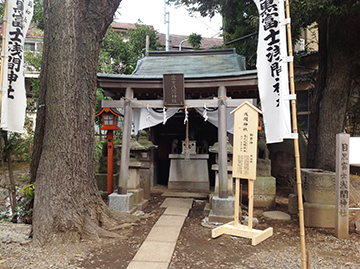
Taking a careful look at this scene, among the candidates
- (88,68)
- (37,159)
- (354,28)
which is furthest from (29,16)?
(354,28)

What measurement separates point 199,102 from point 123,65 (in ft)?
36.2

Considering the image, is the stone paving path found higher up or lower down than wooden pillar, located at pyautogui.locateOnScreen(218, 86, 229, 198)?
lower down

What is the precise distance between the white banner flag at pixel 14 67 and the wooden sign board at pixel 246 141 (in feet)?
12.7

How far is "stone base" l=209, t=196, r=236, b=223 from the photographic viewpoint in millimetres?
6320

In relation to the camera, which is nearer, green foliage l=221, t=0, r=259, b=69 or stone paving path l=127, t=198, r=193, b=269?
stone paving path l=127, t=198, r=193, b=269

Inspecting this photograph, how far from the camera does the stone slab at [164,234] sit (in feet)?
16.9

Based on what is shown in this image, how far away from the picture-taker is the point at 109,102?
732 cm

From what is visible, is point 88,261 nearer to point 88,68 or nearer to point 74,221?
point 74,221

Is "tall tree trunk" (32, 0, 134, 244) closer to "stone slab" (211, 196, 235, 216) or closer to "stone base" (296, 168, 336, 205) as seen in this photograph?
"stone slab" (211, 196, 235, 216)

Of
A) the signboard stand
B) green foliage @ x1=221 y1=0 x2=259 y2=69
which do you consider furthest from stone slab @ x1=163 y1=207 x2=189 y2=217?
green foliage @ x1=221 y1=0 x2=259 y2=69

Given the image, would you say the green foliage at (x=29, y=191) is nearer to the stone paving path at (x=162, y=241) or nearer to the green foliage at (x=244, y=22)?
the stone paving path at (x=162, y=241)

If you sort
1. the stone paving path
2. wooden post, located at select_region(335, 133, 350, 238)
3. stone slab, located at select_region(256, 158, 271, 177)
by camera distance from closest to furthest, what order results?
the stone paving path → wooden post, located at select_region(335, 133, 350, 238) → stone slab, located at select_region(256, 158, 271, 177)

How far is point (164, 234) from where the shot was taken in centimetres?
546

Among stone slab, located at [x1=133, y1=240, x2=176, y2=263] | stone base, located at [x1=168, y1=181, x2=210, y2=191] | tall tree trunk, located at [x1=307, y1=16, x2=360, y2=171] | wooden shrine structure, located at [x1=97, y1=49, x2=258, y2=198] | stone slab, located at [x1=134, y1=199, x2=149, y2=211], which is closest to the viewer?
stone slab, located at [x1=133, y1=240, x2=176, y2=263]
